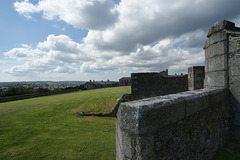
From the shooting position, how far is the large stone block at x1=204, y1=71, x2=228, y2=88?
390 cm

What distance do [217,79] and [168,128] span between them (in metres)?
3.33

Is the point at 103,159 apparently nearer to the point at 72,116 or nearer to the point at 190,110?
the point at 190,110

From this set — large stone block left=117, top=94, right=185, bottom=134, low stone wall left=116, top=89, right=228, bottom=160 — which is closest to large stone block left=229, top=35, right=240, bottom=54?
low stone wall left=116, top=89, right=228, bottom=160

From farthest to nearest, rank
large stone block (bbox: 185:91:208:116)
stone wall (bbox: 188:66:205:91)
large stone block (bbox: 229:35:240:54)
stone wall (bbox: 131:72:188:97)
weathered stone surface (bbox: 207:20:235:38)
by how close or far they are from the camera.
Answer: stone wall (bbox: 131:72:188:97)
stone wall (bbox: 188:66:205:91)
weathered stone surface (bbox: 207:20:235:38)
large stone block (bbox: 229:35:240:54)
large stone block (bbox: 185:91:208:116)

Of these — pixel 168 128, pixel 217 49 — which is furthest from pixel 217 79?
pixel 168 128

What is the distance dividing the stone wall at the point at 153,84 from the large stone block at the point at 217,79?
195 inches

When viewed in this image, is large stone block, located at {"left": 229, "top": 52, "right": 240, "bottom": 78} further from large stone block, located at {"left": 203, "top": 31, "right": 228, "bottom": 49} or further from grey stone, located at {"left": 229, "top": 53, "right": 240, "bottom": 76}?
large stone block, located at {"left": 203, "top": 31, "right": 228, "bottom": 49}

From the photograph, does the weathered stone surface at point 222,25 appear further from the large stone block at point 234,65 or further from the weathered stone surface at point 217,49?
the large stone block at point 234,65

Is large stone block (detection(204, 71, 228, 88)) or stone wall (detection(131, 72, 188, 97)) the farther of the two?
stone wall (detection(131, 72, 188, 97))

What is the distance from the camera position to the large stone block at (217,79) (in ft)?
12.8

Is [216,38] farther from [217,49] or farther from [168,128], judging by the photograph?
[168,128]

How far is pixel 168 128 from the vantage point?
6.78ft

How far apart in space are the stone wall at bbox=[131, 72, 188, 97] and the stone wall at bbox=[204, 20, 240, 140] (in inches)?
211

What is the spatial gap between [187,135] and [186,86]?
772 cm
